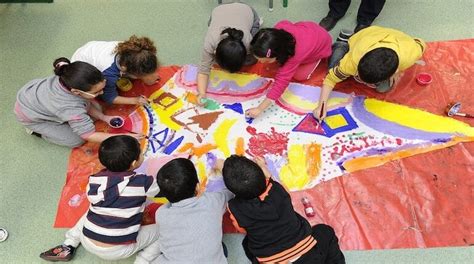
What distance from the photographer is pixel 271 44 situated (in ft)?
5.92

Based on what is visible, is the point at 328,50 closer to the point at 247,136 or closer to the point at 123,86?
the point at 247,136

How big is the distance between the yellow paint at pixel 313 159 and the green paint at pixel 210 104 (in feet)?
1.71

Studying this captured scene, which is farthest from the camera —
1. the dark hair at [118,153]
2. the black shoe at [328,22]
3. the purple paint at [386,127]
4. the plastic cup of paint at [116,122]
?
the black shoe at [328,22]

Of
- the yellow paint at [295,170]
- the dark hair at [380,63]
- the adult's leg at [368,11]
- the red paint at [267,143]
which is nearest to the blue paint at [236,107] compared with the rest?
the red paint at [267,143]

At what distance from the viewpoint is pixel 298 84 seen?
219cm

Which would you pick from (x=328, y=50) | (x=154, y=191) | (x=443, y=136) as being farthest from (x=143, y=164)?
(x=443, y=136)

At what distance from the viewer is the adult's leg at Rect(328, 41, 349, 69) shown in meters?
2.17

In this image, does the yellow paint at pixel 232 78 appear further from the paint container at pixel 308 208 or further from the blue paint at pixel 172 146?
the paint container at pixel 308 208

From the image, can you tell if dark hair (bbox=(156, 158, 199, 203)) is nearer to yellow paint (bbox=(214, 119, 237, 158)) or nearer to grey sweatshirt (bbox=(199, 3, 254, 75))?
yellow paint (bbox=(214, 119, 237, 158))

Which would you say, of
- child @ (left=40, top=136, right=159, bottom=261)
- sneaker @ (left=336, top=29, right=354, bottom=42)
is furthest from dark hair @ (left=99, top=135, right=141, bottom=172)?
sneaker @ (left=336, top=29, right=354, bottom=42)

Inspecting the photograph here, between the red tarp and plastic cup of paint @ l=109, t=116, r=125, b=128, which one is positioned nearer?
the red tarp

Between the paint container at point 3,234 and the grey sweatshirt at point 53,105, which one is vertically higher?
the grey sweatshirt at point 53,105

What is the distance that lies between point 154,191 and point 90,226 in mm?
282

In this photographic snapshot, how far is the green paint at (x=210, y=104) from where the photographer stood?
84.1 inches
